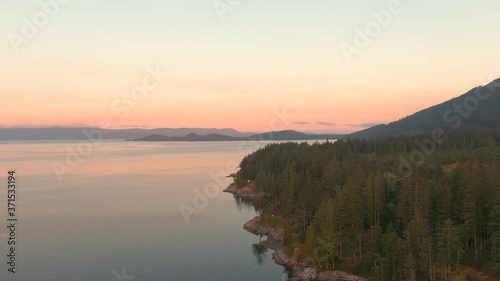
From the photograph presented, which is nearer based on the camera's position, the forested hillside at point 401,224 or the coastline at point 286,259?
the forested hillside at point 401,224

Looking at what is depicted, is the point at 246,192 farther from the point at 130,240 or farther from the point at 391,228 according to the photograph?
the point at 391,228

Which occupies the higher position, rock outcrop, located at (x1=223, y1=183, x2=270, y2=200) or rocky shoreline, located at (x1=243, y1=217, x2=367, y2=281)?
rock outcrop, located at (x1=223, y1=183, x2=270, y2=200)

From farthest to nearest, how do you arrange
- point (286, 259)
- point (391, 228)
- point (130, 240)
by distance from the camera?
point (130, 240)
point (286, 259)
point (391, 228)

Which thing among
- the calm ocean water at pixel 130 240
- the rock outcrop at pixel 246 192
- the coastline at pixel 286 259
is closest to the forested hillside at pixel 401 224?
the coastline at pixel 286 259

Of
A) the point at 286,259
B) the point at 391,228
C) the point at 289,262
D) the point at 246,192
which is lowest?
the point at 289,262

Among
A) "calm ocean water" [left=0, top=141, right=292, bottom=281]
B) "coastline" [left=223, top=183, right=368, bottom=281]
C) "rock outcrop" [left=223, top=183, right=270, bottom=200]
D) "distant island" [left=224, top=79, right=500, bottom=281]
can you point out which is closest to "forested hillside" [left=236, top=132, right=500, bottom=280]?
"distant island" [left=224, top=79, right=500, bottom=281]

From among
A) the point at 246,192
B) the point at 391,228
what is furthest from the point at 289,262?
the point at 246,192

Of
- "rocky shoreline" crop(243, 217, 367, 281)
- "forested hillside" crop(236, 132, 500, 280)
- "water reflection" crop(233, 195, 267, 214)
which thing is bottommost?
"rocky shoreline" crop(243, 217, 367, 281)

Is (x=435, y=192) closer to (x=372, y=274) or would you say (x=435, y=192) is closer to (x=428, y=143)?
(x=372, y=274)

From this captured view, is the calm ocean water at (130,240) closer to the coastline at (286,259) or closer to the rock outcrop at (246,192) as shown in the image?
the coastline at (286,259)

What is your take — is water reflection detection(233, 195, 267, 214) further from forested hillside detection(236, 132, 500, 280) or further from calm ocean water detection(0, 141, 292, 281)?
forested hillside detection(236, 132, 500, 280)

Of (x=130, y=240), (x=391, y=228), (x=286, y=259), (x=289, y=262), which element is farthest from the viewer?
(x=130, y=240)
